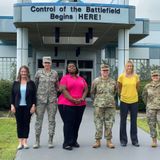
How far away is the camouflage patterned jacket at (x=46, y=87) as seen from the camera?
34.9 ft

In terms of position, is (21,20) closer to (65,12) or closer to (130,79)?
(65,12)

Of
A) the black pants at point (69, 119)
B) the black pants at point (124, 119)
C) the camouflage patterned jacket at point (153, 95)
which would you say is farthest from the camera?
the black pants at point (124, 119)

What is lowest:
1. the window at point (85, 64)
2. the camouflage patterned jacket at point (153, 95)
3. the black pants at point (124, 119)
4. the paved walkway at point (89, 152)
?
the paved walkway at point (89, 152)

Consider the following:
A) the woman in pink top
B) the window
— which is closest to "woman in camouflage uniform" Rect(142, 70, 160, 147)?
the woman in pink top

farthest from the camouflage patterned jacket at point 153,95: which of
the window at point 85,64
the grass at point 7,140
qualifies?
the window at point 85,64

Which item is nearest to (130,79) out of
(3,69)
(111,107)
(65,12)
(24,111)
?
(111,107)

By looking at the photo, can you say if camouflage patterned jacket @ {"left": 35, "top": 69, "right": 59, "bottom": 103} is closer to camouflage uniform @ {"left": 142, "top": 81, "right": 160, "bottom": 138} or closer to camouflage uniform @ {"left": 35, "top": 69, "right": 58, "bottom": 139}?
camouflage uniform @ {"left": 35, "top": 69, "right": 58, "bottom": 139}

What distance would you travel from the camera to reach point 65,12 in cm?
2225

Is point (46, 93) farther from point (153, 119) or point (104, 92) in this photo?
point (153, 119)

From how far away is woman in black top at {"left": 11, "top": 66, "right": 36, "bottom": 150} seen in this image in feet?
34.4

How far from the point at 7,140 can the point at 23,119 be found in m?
1.88

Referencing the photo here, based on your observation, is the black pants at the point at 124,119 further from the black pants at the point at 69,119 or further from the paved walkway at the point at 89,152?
the black pants at the point at 69,119

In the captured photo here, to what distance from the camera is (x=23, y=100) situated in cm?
1052

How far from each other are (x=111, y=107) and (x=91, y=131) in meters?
3.62
